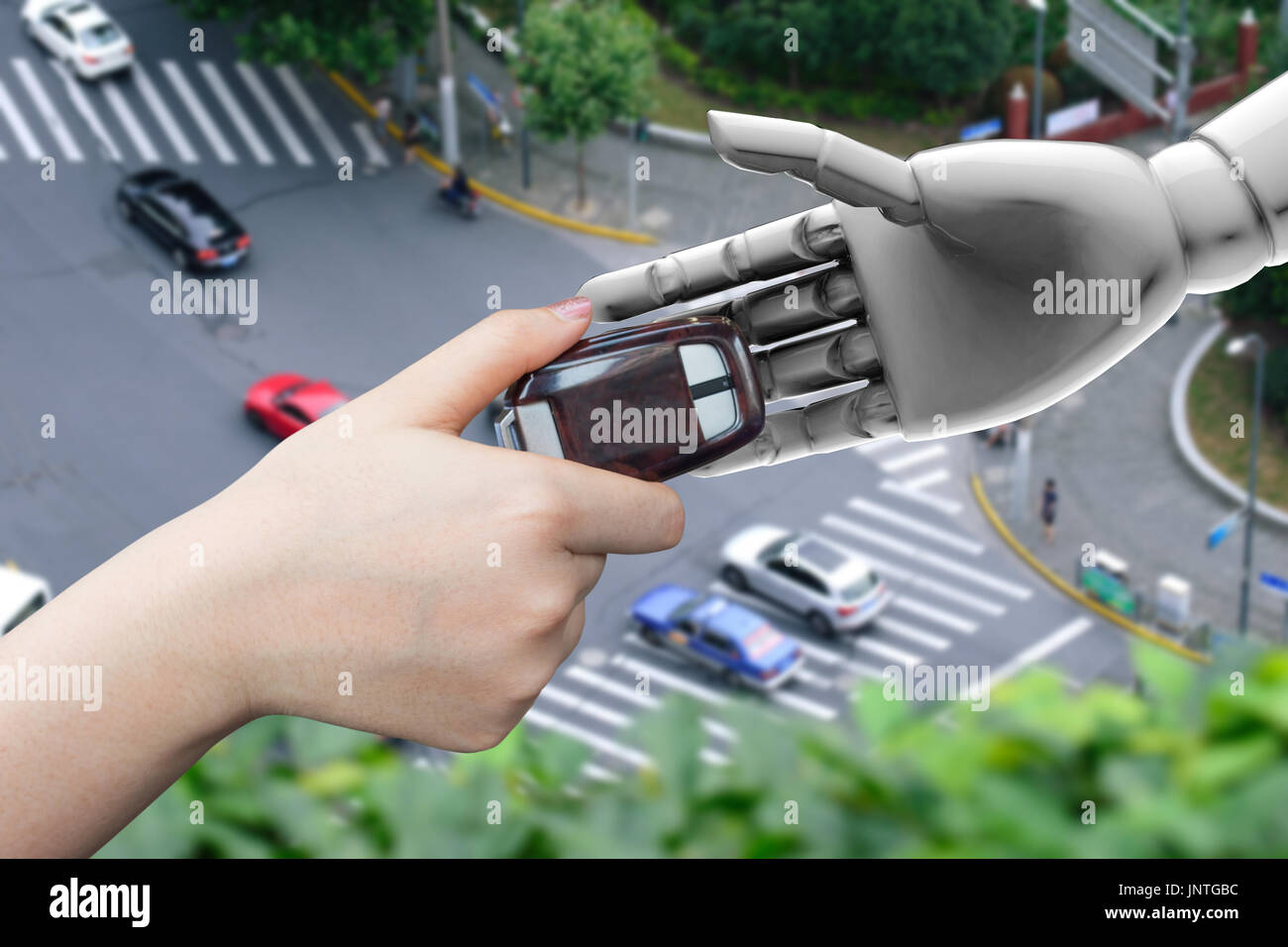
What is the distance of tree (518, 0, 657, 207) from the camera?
110ft

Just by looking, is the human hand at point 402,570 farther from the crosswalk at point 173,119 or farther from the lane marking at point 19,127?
the lane marking at point 19,127

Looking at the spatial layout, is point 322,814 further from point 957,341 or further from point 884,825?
point 957,341

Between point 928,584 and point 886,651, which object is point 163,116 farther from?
point 886,651

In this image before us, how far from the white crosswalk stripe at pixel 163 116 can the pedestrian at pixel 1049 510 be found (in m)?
22.0

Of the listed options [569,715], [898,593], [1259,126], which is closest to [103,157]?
[569,715]

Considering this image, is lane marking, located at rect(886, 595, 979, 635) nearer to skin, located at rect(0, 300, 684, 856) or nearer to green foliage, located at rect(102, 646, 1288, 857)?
green foliage, located at rect(102, 646, 1288, 857)

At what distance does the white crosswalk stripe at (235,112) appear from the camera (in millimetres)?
37125

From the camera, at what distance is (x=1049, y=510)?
30328 mm

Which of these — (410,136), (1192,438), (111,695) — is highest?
(111,695)

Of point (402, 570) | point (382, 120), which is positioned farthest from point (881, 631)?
point (402, 570)

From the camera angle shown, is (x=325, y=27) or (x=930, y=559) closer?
(x=930, y=559)

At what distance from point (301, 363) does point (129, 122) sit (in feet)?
32.5

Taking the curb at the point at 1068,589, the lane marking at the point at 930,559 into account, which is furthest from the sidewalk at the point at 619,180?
the curb at the point at 1068,589

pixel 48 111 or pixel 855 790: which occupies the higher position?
pixel 855 790
